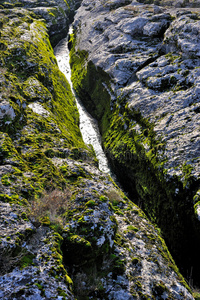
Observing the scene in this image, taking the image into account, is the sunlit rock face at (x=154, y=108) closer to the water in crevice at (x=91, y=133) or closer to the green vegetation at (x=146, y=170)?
the green vegetation at (x=146, y=170)

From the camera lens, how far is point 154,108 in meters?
17.6

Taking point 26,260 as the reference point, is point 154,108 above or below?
above

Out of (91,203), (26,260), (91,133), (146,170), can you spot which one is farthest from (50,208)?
(91,133)

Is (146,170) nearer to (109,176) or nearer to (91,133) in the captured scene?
(109,176)

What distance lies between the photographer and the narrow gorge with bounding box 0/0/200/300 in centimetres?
667

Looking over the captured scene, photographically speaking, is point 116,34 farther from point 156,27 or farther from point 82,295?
point 82,295

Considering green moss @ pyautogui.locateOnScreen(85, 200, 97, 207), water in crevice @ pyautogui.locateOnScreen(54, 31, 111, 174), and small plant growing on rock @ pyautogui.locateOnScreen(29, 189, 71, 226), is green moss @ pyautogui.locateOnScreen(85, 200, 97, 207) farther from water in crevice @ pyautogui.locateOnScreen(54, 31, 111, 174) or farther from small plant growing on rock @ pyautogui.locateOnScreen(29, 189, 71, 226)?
water in crevice @ pyautogui.locateOnScreen(54, 31, 111, 174)

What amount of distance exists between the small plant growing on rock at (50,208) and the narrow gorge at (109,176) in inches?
1.5

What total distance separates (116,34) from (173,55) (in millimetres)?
12328

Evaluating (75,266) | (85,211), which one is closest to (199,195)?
(85,211)

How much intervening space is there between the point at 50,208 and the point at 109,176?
237 inches

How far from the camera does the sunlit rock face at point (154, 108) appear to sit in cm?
1269

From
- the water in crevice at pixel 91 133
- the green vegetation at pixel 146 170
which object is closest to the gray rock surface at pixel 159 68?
the green vegetation at pixel 146 170

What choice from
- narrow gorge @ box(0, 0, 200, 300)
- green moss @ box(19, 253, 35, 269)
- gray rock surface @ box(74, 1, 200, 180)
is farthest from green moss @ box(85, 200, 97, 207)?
gray rock surface @ box(74, 1, 200, 180)
